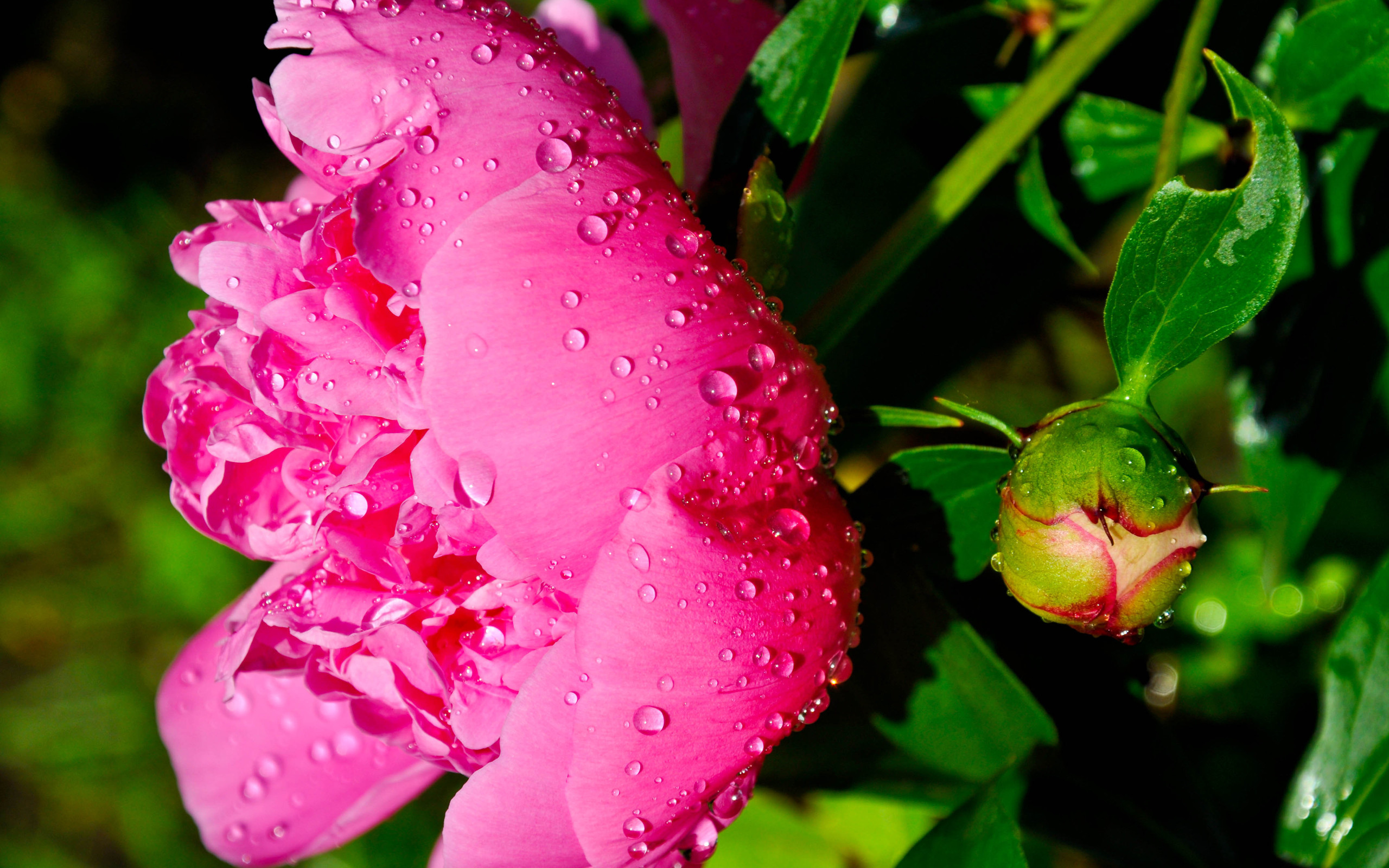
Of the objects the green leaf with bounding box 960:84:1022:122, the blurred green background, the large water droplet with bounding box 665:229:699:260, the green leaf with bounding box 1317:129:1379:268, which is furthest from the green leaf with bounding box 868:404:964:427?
the green leaf with bounding box 1317:129:1379:268

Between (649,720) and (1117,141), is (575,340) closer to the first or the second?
(649,720)

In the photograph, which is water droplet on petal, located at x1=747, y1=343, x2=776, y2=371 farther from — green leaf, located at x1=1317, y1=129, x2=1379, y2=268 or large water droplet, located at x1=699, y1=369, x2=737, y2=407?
green leaf, located at x1=1317, y1=129, x2=1379, y2=268

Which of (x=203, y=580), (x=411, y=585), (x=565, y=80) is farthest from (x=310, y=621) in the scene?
(x=203, y=580)

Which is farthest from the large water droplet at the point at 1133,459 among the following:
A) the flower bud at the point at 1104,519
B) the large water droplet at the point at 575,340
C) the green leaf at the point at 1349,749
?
the green leaf at the point at 1349,749

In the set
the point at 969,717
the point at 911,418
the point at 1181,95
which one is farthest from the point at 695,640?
the point at 1181,95

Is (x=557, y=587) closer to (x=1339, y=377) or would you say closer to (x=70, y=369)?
(x=1339, y=377)
